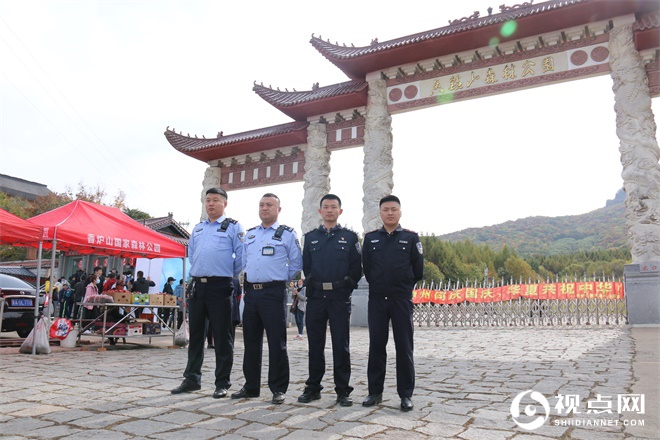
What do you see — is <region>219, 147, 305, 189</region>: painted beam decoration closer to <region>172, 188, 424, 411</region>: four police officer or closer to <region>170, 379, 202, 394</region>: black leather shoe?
<region>172, 188, 424, 411</region>: four police officer

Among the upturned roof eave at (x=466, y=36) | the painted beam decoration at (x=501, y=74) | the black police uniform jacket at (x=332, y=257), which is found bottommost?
the black police uniform jacket at (x=332, y=257)

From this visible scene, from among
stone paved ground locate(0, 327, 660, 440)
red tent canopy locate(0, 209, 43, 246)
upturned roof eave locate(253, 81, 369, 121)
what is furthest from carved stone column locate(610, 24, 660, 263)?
red tent canopy locate(0, 209, 43, 246)

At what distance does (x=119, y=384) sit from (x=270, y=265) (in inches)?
76.9

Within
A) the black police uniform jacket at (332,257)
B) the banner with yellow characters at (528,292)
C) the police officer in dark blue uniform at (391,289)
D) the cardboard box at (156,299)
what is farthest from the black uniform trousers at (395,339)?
the banner with yellow characters at (528,292)

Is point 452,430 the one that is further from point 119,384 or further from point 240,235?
point 119,384

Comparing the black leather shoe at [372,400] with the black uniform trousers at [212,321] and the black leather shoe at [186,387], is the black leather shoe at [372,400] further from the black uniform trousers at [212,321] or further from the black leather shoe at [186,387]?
the black leather shoe at [186,387]

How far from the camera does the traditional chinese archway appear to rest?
34.6 ft

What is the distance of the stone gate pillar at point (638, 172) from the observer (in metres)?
10.0

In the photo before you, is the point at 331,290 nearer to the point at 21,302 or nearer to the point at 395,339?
the point at 395,339

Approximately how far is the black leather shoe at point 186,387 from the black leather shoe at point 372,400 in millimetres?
1593

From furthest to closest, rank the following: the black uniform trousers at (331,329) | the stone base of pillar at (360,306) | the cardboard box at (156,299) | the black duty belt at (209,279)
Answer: the stone base of pillar at (360,306), the cardboard box at (156,299), the black duty belt at (209,279), the black uniform trousers at (331,329)

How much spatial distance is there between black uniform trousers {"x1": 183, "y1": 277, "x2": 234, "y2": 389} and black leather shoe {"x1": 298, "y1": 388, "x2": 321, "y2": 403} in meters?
0.79

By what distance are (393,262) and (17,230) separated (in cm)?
603

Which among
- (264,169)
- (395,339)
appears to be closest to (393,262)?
(395,339)
